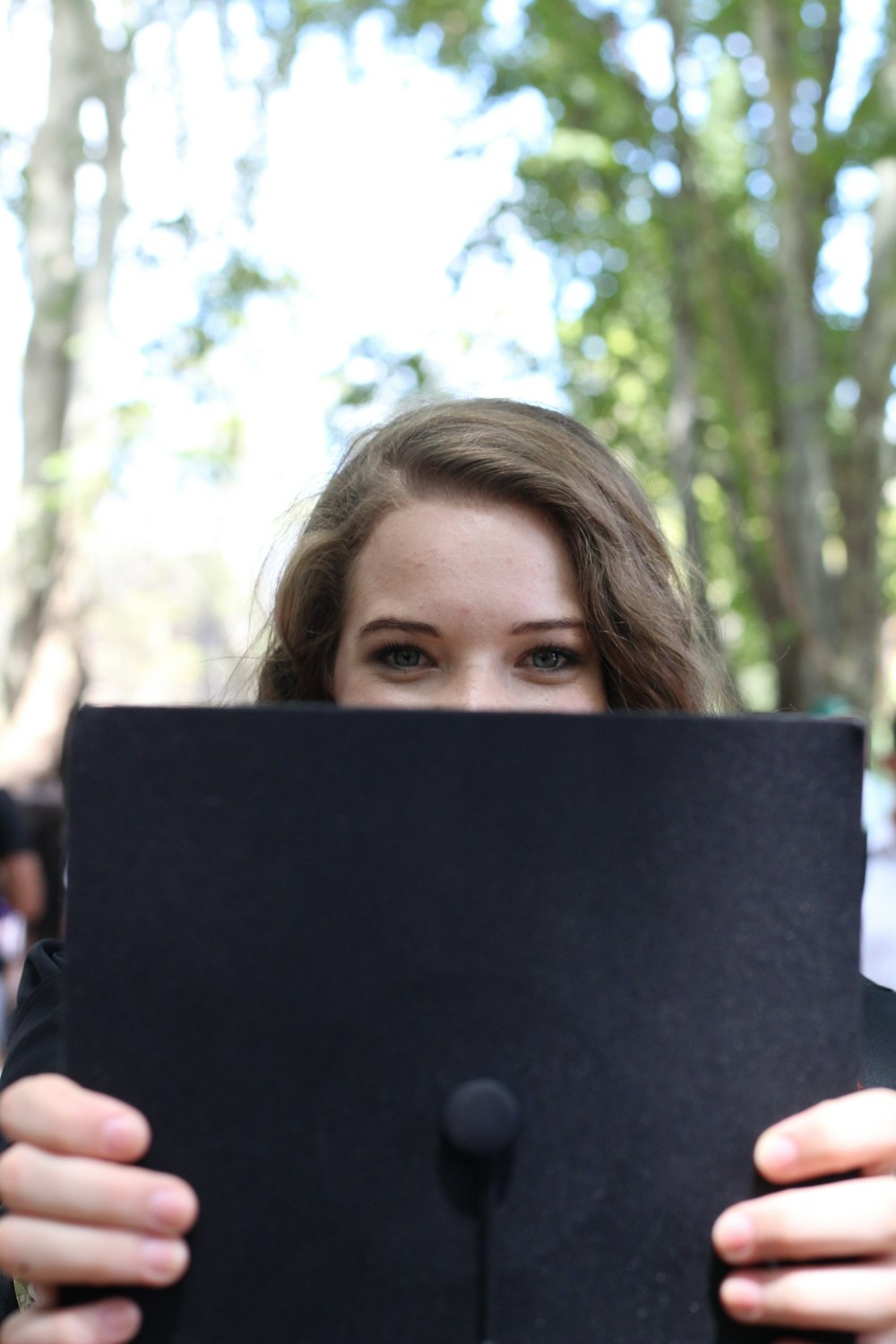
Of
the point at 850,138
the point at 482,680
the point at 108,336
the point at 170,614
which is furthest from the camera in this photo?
the point at 170,614

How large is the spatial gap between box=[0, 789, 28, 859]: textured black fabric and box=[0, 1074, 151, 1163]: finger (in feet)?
12.9

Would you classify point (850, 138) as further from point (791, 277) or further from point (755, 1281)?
point (755, 1281)

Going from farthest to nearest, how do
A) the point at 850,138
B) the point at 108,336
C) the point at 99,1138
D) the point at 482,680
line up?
the point at 108,336, the point at 850,138, the point at 482,680, the point at 99,1138

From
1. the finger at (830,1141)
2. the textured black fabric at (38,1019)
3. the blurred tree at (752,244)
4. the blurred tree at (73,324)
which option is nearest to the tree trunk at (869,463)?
the blurred tree at (752,244)

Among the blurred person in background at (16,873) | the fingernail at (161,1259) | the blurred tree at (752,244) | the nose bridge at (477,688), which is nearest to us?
the fingernail at (161,1259)

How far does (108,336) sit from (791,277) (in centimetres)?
424

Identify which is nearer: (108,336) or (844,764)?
(844,764)

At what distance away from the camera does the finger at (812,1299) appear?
82cm

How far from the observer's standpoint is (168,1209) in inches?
31.7

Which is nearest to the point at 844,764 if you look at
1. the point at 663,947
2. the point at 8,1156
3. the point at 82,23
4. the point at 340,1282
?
the point at 663,947

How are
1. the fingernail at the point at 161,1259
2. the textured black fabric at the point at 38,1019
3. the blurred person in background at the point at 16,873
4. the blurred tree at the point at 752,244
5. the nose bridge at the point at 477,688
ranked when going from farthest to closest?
the blurred tree at the point at 752,244 < the blurred person in background at the point at 16,873 < the nose bridge at the point at 477,688 < the textured black fabric at the point at 38,1019 < the fingernail at the point at 161,1259

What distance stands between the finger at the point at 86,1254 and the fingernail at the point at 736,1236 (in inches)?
12.7

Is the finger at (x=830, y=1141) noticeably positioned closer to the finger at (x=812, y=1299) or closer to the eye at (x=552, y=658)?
the finger at (x=812, y=1299)

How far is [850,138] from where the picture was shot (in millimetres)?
6785
